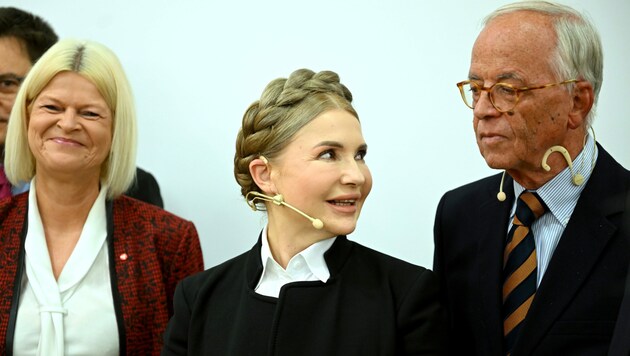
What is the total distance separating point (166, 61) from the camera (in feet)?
12.8

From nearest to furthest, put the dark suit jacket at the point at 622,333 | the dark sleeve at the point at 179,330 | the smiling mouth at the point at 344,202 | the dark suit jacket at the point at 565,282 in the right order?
the dark suit jacket at the point at 622,333 < the dark suit jacket at the point at 565,282 < the smiling mouth at the point at 344,202 < the dark sleeve at the point at 179,330

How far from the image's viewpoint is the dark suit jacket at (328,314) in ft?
7.61

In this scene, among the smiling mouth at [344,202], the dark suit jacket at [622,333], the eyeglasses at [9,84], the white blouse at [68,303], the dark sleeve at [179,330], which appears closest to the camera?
the dark suit jacket at [622,333]

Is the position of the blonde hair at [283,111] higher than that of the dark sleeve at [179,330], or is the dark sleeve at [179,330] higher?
the blonde hair at [283,111]

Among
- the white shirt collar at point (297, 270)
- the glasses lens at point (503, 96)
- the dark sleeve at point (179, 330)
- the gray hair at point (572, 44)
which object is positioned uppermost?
the gray hair at point (572, 44)

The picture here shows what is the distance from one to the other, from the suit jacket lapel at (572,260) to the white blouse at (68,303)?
4.33ft

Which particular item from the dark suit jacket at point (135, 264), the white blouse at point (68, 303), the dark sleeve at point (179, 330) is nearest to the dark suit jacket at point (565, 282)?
the dark sleeve at point (179, 330)

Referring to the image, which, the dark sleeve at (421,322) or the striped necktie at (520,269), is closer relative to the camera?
the dark sleeve at (421,322)

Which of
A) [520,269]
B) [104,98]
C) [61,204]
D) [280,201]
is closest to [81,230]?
[61,204]

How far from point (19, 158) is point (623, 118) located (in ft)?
6.69

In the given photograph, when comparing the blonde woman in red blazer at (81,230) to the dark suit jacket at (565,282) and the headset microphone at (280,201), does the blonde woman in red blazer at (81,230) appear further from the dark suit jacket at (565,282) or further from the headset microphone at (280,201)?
the dark suit jacket at (565,282)

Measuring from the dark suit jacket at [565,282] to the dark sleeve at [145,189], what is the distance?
59.8 inches

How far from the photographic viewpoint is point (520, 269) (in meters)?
2.45

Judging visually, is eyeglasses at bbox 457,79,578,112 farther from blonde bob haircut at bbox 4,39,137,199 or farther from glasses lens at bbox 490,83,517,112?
blonde bob haircut at bbox 4,39,137,199
